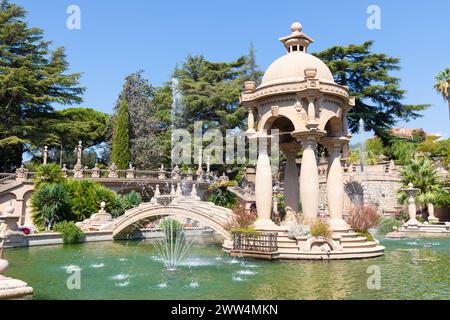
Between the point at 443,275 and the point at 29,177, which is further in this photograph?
the point at 29,177

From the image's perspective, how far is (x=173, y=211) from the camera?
2145 centimetres

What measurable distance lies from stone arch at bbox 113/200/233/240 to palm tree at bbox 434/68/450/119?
3801cm

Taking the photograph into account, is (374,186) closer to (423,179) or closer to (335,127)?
(423,179)

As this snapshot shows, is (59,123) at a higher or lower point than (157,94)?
lower

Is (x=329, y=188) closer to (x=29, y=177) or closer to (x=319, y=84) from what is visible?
(x=319, y=84)

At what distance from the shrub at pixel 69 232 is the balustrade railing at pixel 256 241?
36.4 ft

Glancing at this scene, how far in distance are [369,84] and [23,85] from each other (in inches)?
1442

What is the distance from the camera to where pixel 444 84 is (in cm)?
4612

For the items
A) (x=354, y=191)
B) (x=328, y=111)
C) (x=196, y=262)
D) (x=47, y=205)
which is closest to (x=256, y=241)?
(x=196, y=262)

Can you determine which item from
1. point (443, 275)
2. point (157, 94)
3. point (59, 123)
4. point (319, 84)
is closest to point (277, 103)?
point (319, 84)

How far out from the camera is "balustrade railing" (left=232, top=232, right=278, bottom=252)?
559 inches
